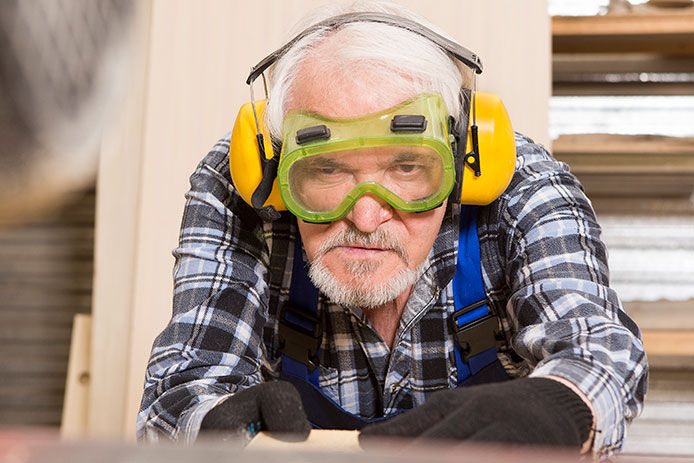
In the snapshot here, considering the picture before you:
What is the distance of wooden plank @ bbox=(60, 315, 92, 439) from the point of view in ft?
7.99

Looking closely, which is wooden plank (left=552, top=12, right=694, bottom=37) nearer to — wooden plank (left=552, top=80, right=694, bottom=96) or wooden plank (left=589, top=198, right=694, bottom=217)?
wooden plank (left=552, top=80, right=694, bottom=96)

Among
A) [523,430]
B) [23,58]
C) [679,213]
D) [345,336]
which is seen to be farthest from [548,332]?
[679,213]

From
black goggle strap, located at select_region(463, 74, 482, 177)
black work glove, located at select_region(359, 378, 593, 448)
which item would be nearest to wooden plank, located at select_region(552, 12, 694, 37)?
black goggle strap, located at select_region(463, 74, 482, 177)

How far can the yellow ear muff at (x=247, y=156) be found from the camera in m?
1.42

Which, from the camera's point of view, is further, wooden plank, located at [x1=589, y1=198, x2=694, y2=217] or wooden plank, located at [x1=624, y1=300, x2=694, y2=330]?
wooden plank, located at [x1=589, y1=198, x2=694, y2=217]

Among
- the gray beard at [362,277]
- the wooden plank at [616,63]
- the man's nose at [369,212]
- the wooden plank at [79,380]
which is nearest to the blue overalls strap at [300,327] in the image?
the gray beard at [362,277]

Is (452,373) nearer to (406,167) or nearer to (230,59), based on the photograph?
(406,167)

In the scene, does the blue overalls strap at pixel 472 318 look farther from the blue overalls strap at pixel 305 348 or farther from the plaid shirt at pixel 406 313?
the blue overalls strap at pixel 305 348

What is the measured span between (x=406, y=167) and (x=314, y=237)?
0.74 feet

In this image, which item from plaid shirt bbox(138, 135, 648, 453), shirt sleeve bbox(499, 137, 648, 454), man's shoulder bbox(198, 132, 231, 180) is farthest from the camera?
man's shoulder bbox(198, 132, 231, 180)

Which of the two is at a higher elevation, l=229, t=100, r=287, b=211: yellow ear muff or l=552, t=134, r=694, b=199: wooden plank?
l=552, t=134, r=694, b=199: wooden plank

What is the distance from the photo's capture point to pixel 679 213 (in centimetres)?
287

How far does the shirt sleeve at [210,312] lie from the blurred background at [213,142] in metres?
0.30

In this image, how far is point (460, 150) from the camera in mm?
1391
